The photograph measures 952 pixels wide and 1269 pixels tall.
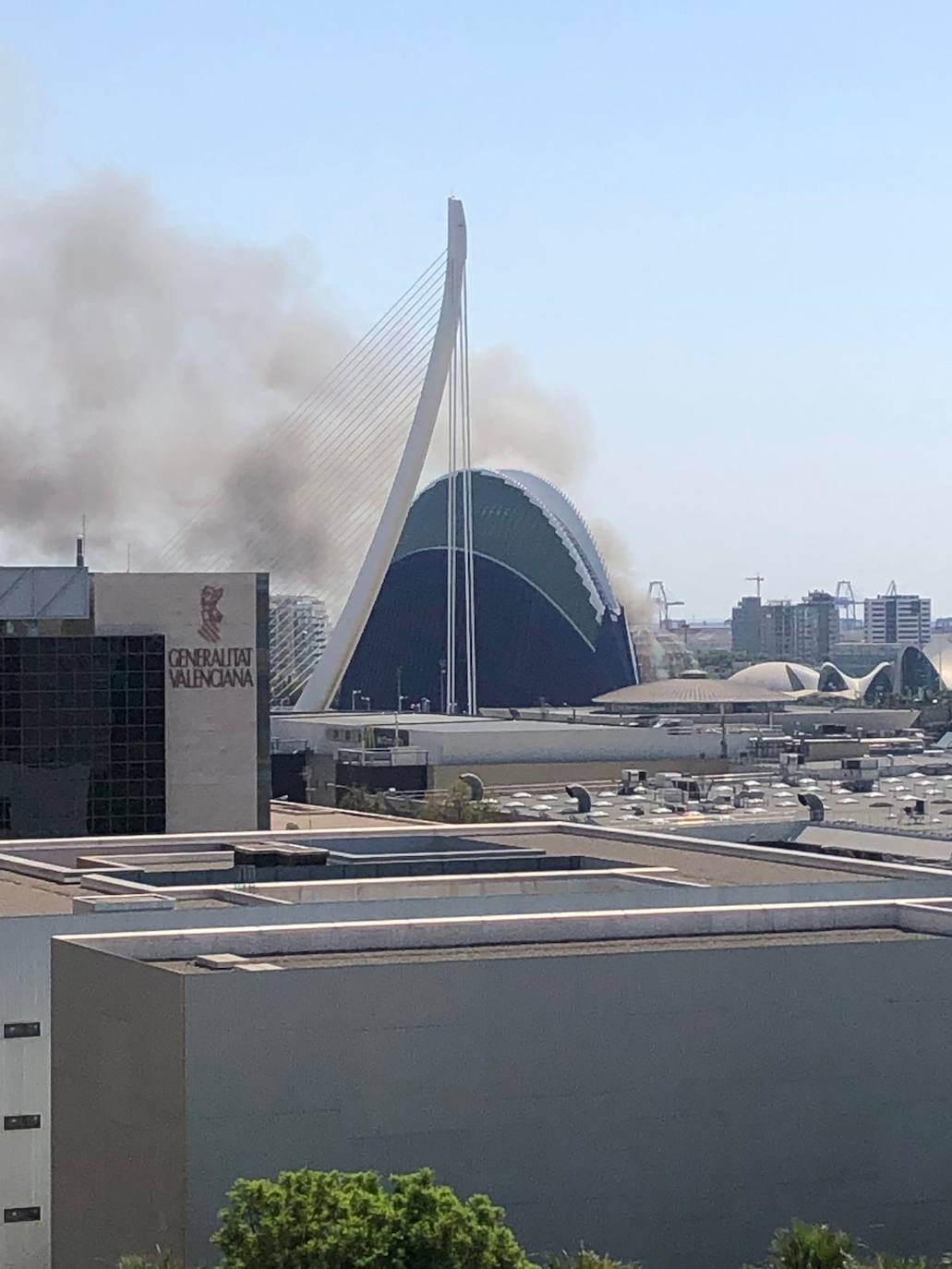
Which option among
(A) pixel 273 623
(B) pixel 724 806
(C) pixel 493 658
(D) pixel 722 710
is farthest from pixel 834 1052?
(C) pixel 493 658

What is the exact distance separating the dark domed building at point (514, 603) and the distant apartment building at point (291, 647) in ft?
40.6

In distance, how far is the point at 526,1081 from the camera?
589 inches

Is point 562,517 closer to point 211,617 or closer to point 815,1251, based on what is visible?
point 211,617

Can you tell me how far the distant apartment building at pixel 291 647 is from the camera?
74625 mm

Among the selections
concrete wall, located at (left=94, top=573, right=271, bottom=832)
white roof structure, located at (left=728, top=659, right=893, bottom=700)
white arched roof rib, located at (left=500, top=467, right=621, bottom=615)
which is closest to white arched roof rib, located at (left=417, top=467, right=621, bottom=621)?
white arched roof rib, located at (left=500, top=467, right=621, bottom=615)

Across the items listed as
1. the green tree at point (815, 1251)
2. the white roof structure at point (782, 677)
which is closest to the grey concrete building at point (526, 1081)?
the green tree at point (815, 1251)

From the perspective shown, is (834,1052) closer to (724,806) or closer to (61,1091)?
(61,1091)

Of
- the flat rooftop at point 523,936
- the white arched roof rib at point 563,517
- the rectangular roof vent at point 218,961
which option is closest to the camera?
the rectangular roof vent at point 218,961

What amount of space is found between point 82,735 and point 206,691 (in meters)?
1.90

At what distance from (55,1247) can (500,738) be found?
41.3 m

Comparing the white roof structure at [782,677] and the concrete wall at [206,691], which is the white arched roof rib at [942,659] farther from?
the concrete wall at [206,691]

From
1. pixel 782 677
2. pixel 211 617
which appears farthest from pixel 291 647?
pixel 782 677

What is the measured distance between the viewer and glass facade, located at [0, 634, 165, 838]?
33500 mm

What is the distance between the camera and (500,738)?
57.3 m
